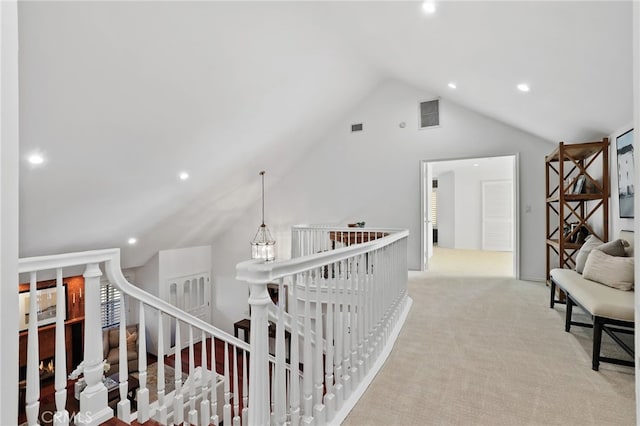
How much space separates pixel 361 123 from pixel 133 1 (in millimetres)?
4265

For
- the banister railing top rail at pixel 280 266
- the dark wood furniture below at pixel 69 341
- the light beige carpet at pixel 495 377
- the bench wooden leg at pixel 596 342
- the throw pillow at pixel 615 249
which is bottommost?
the dark wood furniture below at pixel 69 341

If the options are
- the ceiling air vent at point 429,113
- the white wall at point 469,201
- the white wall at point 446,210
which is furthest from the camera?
A: the white wall at point 446,210

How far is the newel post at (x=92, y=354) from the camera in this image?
1461 millimetres

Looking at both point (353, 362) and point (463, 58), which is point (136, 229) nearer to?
point (353, 362)

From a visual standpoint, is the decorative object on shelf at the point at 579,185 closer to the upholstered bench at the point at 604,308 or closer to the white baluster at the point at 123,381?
the upholstered bench at the point at 604,308

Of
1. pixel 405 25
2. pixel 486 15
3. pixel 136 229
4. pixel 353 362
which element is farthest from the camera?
pixel 136 229

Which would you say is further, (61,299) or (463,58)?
(463,58)

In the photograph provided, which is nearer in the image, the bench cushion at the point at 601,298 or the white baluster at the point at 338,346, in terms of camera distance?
the white baluster at the point at 338,346

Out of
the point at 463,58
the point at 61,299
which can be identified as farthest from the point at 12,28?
the point at 463,58

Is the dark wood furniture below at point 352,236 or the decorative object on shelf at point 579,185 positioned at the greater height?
the decorative object on shelf at point 579,185

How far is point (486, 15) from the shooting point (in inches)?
92.4

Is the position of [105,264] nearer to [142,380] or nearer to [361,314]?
[142,380]

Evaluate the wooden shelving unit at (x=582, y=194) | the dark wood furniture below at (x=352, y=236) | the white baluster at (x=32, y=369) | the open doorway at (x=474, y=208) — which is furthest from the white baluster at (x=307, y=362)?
the open doorway at (x=474, y=208)

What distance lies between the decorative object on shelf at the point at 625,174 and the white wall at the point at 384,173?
165 cm
